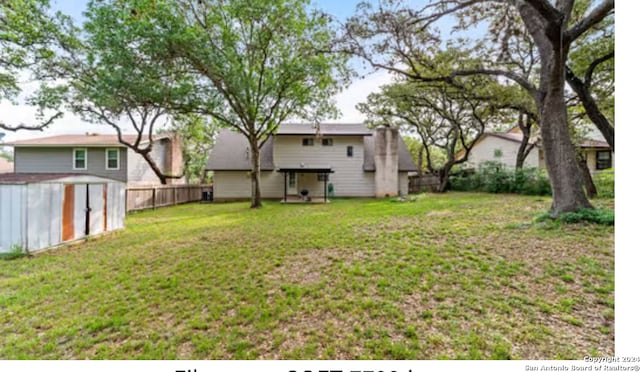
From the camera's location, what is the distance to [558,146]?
19.2 feet

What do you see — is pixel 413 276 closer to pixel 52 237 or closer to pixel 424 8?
pixel 424 8

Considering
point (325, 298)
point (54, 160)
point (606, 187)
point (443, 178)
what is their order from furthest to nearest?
point (443, 178)
point (54, 160)
point (606, 187)
point (325, 298)

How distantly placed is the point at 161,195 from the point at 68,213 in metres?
8.06

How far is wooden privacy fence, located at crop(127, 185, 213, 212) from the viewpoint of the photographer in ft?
37.7

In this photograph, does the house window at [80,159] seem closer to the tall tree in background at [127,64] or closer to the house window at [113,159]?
the house window at [113,159]

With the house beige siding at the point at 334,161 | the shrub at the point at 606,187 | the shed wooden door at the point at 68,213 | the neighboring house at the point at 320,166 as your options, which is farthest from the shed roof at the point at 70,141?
the shrub at the point at 606,187

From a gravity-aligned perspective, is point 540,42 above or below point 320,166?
above

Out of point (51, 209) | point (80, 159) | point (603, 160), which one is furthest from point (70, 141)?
point (603, 160)

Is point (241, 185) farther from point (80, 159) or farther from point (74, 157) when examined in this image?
point (74, 157)

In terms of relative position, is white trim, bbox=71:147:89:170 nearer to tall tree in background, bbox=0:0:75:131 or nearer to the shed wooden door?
tall tree in background, bbox=0:0:75:131

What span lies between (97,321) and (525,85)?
377 inches

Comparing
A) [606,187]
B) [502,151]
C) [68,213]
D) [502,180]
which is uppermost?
[502,151]

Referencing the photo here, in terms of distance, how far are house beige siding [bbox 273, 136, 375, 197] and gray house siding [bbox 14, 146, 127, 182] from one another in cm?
980
